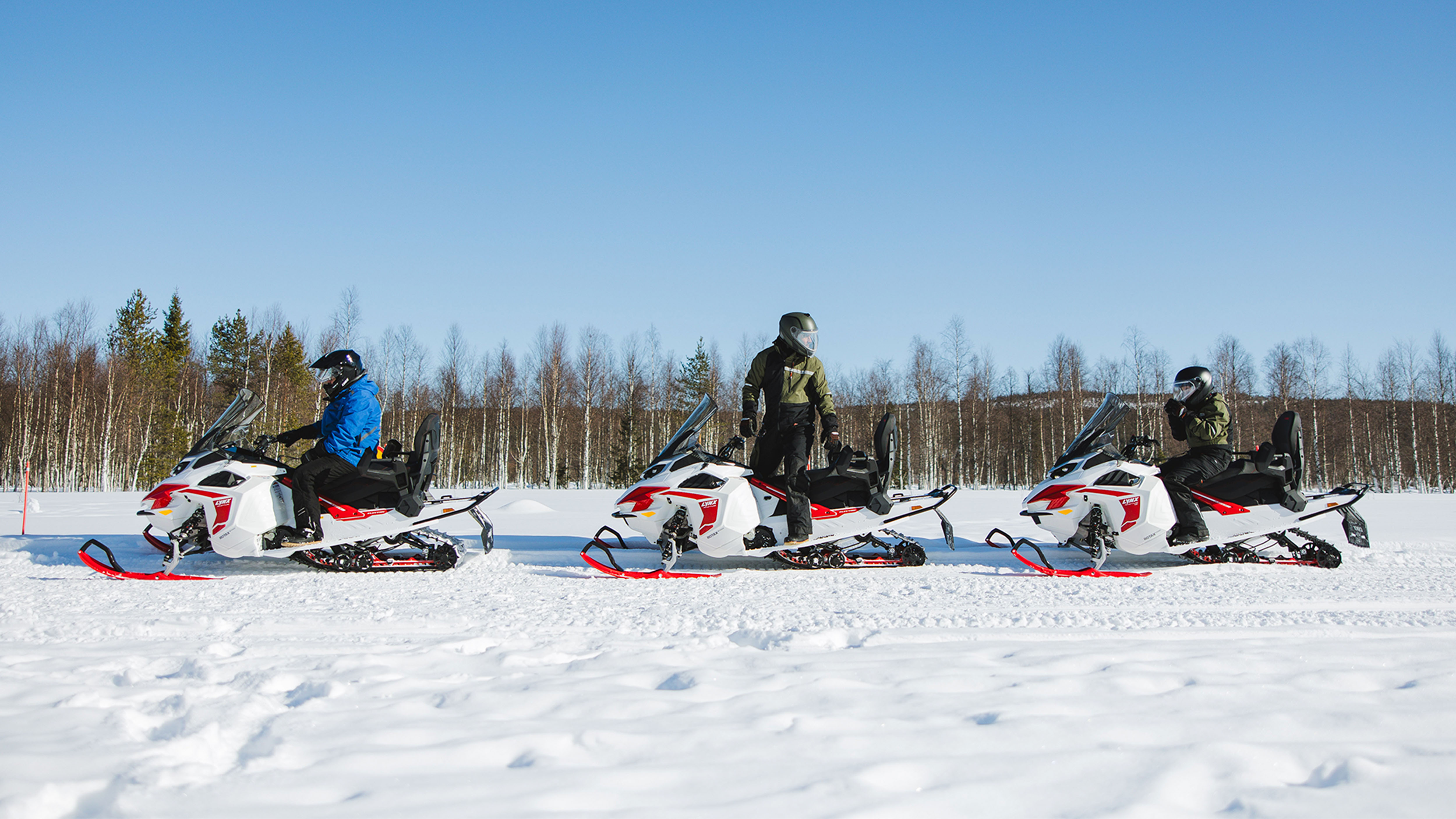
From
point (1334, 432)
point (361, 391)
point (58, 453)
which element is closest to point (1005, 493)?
point (361, 391)

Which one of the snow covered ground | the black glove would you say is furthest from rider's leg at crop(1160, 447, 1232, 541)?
the black glove

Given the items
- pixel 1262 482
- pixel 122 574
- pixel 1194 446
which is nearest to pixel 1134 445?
pixel 1194 446

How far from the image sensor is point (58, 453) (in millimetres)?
33062

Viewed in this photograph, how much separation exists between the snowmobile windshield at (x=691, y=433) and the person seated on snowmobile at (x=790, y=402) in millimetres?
287

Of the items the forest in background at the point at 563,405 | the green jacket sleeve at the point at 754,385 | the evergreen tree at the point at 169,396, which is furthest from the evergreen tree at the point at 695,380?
the green jacket sleeve at the point at 754,385

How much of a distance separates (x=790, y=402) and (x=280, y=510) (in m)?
3.88

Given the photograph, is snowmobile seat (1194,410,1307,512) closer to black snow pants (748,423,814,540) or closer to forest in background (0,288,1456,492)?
black snow pants (748,423,814,540)

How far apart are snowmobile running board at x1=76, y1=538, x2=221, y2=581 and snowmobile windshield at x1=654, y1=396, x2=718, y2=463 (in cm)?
319

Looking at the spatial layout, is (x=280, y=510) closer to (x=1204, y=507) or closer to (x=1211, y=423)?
(x=1204, y=507)

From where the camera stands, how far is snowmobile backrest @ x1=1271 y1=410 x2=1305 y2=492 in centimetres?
625

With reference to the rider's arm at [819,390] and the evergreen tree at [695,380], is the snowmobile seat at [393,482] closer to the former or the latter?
the rider's arm at [819,390]

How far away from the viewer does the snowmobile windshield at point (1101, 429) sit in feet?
21.1

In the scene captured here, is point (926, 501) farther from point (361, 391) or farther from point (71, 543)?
point (71, 543)

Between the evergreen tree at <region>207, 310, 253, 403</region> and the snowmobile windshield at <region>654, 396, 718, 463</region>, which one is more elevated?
the evergreen tree at <region>207, 310, 253, 403</region>
